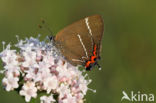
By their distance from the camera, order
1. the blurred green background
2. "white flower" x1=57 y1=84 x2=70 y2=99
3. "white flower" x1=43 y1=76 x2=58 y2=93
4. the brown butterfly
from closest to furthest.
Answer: "white flower" x1=43 y1=76 x2=58 y2=93, "white flower" x1=57 y1=84 x2=70 y2=99, the brown butterfly, the blurred green background

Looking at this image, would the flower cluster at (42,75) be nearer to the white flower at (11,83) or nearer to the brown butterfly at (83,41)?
the white flower at (11,83)

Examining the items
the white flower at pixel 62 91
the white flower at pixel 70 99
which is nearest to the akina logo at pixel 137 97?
the white flower at pixel 70 99

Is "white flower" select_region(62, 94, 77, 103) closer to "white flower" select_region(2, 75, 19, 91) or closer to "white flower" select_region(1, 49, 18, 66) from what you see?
"white flower" select_region(2, 75, 19, 91)

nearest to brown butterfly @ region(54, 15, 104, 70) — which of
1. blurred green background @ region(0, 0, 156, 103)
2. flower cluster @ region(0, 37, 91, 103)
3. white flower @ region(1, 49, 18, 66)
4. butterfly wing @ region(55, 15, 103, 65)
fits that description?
butterfly wing @ region(55, 15, 103, 65)

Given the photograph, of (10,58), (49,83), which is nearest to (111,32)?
(10,58)

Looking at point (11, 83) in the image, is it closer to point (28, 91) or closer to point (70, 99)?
point (28, 91)
